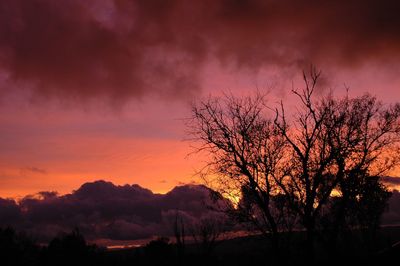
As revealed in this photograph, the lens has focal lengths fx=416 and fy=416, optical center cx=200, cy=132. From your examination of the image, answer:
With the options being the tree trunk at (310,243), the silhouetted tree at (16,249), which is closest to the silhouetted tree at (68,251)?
the silhouetted tree at (16,249)

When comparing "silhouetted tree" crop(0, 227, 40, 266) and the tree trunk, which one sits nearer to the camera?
the tree trunk

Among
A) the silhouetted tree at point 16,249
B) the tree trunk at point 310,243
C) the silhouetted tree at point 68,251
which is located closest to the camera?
the tree trunk at point 310,243

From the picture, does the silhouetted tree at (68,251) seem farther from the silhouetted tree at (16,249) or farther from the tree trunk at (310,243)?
the tree trunk at (310,243)

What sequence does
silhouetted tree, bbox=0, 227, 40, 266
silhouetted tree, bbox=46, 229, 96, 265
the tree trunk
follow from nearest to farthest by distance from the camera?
the tree trunk → silhouetted tree, bbox=0, 227, 40, 266 → silhouetted tree, bbox=46, 229, 96, 265

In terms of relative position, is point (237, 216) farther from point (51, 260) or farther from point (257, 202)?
point (51, 260)

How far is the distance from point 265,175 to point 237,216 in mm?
3115

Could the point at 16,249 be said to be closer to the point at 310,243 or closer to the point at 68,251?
the point at 68,251

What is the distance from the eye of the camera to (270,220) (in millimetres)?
21438

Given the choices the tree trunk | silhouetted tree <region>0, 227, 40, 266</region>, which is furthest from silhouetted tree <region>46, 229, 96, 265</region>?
the tree trunk

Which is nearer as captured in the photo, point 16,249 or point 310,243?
point 310,243

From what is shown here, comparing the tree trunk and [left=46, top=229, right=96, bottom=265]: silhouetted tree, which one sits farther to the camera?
[left=46, top=229, right=96, bottom=265]: silhouetted tree

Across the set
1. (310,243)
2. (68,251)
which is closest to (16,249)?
(68,251)

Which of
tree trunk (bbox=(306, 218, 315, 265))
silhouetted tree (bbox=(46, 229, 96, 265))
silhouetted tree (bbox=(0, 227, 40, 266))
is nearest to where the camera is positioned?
tree trunk (bbox=(306, 218, 315, 265))

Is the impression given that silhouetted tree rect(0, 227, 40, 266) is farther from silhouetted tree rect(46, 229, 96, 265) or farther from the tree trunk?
the tree trunk
